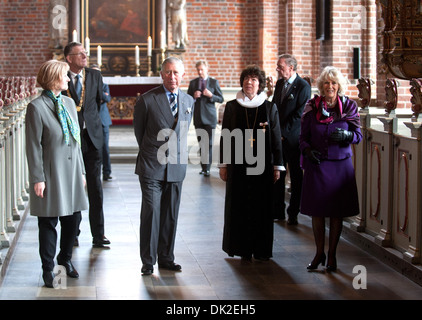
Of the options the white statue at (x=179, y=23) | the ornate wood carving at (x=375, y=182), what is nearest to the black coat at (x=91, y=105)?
the ornate wood carving at (x=375, y=182)

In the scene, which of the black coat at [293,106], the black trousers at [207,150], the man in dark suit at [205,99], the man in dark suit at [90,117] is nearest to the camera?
the man in dark suit at [90,117]

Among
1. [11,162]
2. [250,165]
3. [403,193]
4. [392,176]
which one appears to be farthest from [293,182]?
[11,162]

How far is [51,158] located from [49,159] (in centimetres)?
2

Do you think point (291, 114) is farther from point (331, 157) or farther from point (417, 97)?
point (417, 97)

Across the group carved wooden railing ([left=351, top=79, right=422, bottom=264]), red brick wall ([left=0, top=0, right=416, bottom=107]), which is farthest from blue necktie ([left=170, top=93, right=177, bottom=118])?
red brick wall ([left=0, top=0, right=416, bottom=107])

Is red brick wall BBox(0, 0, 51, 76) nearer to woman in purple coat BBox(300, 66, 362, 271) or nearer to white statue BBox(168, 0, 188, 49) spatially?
white statue BBox(168, 0, 188, 49)

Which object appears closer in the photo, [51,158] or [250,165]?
[51,158]

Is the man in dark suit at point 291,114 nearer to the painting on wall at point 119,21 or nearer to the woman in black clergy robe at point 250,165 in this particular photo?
the woman in black clergy robe at point 250,165

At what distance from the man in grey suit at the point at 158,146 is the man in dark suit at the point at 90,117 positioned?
874 mm

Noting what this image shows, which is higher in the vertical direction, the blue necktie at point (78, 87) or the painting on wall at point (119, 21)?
the painting on wall at point (119, 21)

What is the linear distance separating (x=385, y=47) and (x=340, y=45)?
5.05 m

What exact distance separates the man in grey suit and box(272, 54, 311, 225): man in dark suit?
2.14 meters

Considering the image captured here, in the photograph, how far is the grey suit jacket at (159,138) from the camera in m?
5.68

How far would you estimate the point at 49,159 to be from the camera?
5.21m
